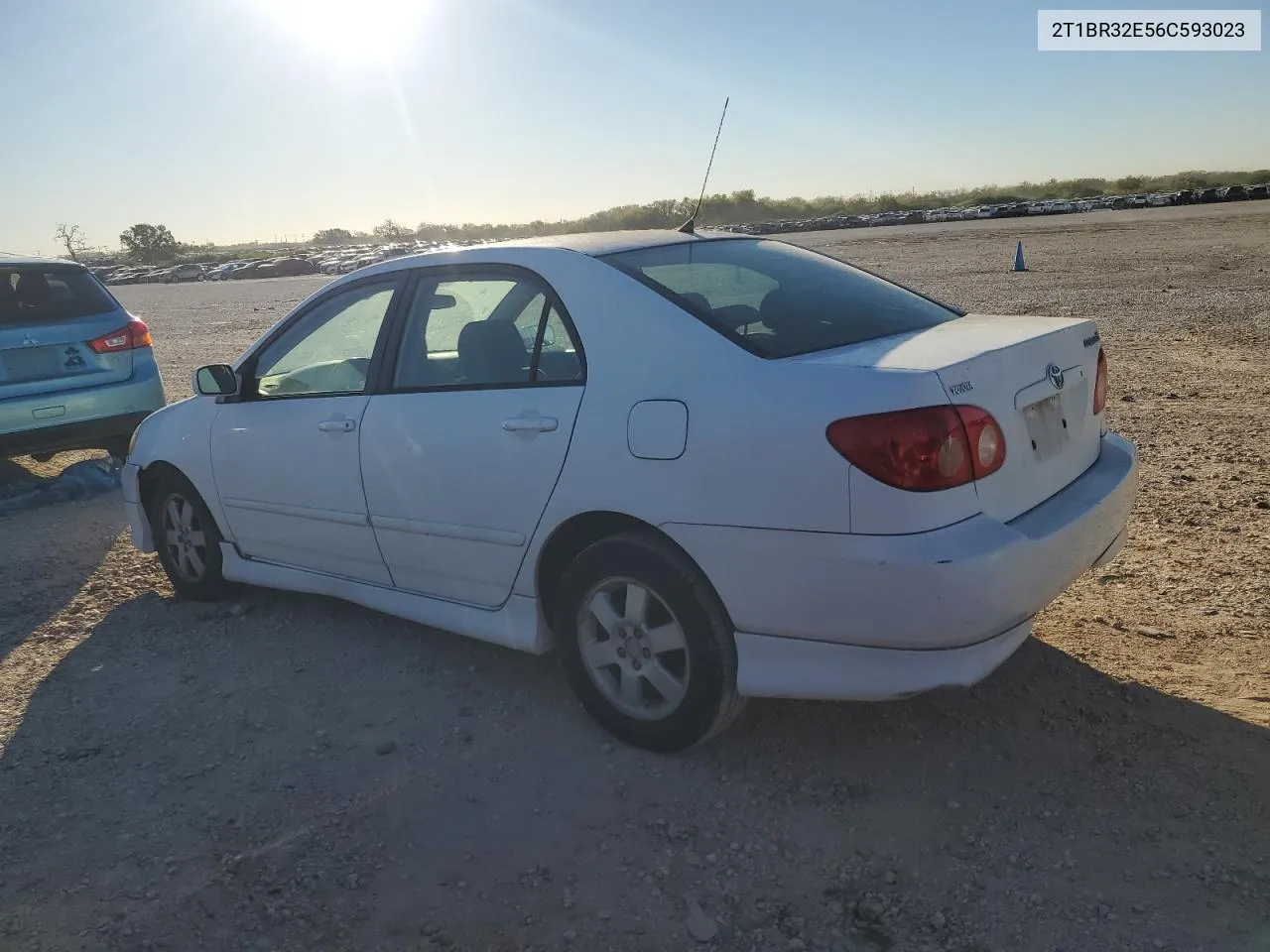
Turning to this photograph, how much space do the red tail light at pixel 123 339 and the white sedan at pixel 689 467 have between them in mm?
3749

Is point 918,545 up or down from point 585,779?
up

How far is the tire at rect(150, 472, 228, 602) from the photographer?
5.20 meters

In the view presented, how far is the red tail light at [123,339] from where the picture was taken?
7.69 m

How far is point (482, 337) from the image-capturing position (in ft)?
12.9

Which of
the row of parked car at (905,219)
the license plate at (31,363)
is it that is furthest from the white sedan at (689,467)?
the row of parked car at (905,219)

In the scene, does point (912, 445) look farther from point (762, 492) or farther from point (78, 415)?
point (78, 415)

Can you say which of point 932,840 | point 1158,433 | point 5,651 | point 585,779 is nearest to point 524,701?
point 585,779

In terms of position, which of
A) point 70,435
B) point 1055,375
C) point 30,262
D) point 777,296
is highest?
point 30,262

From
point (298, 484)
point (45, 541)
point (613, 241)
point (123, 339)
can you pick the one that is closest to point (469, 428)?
point (613, 241)

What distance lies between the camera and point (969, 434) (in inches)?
114

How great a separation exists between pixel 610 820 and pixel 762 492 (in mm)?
1103

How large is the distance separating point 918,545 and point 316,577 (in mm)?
2845

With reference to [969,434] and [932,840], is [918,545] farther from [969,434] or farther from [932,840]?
[932,840]

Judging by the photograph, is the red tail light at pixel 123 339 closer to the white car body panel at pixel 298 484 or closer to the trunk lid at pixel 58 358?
the trunk lid at pixel 58 358
